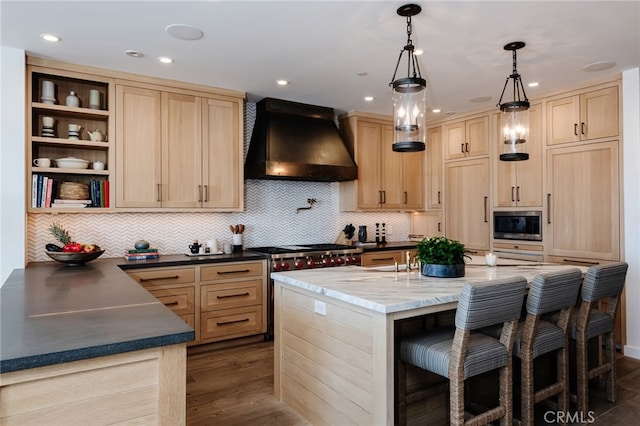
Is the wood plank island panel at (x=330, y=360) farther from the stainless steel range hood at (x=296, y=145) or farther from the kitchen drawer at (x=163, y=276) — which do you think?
the stainless steel range hood at (x=296, y=145)

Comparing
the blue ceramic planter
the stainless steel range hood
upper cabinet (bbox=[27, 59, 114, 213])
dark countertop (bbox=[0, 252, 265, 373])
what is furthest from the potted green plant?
upper cabinet (bbox=[27, 59, 114, 213])

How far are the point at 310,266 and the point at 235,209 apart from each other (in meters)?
1.01

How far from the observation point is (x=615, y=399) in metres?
2.82

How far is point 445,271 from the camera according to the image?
272 cm

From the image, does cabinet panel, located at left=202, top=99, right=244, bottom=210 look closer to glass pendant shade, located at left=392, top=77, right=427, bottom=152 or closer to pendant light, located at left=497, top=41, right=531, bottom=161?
glass pendant shade, located at left=392, top=77, right=427, bottom=152

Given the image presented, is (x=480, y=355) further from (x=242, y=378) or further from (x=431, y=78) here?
(x=431, y=78)

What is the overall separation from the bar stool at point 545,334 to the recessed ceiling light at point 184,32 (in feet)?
8.96

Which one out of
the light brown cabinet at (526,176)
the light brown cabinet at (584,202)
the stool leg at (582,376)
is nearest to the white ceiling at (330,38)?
the light brown cabinet at (526,176)

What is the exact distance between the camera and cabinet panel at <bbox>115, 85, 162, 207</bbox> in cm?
377

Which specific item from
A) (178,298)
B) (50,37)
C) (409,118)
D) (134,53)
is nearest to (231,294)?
(178,298)

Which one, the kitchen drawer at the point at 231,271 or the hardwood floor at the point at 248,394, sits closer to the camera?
the hardwood floor at the point at 248,394

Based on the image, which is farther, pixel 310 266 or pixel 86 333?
pixel 310 266

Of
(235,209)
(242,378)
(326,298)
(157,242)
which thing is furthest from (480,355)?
(157,242)

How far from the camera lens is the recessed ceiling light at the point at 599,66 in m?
3.55
